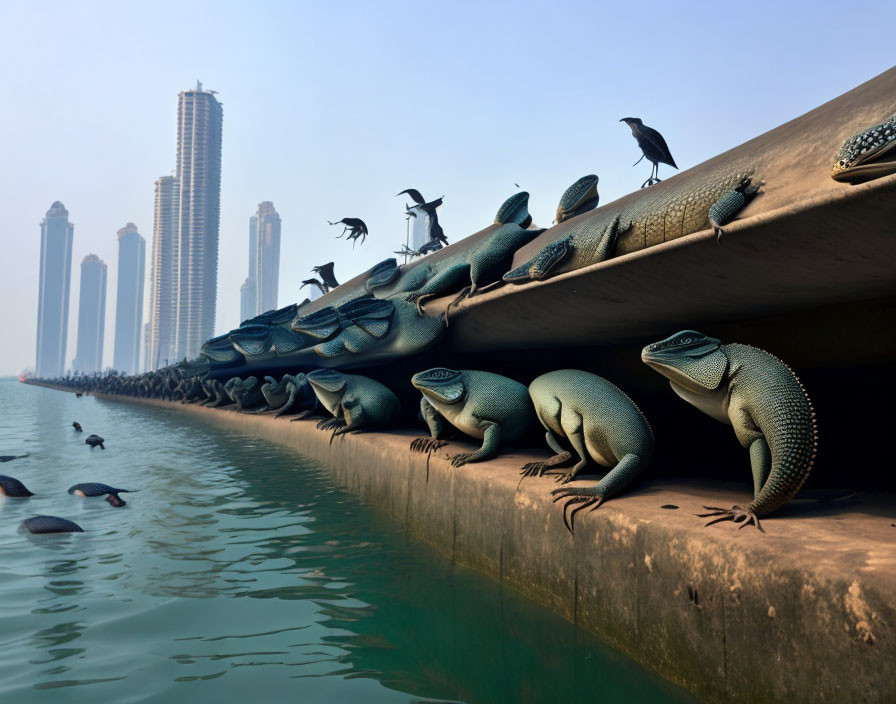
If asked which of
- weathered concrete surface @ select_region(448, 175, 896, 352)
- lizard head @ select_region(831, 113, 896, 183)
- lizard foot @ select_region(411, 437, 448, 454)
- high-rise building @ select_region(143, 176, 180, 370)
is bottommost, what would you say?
lizard foot @ select_region(411, 437, 448, 454)

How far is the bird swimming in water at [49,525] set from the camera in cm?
568

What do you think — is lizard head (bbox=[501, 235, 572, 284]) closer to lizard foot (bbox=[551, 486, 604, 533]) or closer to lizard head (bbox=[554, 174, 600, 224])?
lizard foot (bbox=[551, 486, 604, 533])

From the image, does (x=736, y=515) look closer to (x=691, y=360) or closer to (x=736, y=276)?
(x=691, y=360)

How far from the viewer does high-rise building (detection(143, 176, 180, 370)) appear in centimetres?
10100

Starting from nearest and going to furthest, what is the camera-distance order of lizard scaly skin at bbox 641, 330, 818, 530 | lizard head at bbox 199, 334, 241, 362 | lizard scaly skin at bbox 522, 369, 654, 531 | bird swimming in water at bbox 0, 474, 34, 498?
1. lizard scaly skin at bbox 641, 330, 818, 530
2. lizard scaly skin at bbox 522, 369, 654, 531
3. bird swimming in water at bbox 0, 474, 34, 498
4. lizard head at bbox 199, 334, 241, 362

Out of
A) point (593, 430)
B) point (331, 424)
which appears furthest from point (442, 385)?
point (331, 424)

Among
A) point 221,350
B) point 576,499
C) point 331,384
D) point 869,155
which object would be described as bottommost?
point 576,499

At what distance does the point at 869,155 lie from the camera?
3035 mm

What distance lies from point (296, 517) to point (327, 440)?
3.06m

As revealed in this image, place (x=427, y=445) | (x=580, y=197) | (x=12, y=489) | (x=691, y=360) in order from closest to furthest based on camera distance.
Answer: (x=691, y=360)
(x=427, y=445)
(x=12, y=489)
(x=580, y=197)

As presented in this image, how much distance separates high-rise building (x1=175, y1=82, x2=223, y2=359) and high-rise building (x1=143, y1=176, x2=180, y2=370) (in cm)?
266

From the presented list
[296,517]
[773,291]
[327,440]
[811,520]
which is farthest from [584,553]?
[327,440]

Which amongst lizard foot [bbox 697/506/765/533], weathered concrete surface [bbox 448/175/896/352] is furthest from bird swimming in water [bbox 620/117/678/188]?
lizard foot [bbox 697/506/765/533]

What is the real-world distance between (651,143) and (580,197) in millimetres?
979
